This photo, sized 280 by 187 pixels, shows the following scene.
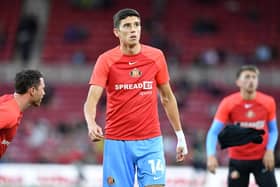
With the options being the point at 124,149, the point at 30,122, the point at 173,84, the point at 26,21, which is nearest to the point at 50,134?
the point at 30,122

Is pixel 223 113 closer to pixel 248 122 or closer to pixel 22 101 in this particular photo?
pixel 248 122

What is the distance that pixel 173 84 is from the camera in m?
25.6

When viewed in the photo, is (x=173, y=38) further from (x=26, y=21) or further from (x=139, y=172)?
(x=139, y=172)

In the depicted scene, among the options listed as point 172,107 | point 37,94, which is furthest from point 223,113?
point 37,94

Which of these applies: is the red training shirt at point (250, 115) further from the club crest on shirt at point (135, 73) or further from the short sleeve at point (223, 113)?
the club crest on shirt at point (135, 73)

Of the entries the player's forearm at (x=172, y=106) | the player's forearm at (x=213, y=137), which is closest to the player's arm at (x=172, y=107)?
the player's forearm at (x=172, y=106)

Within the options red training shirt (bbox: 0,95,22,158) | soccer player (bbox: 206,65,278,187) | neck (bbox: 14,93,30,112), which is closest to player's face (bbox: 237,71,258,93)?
soccer player (bbox: 206,65,278,187)

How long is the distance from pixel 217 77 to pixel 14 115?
1709cm

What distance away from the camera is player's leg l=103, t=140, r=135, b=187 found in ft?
30.9

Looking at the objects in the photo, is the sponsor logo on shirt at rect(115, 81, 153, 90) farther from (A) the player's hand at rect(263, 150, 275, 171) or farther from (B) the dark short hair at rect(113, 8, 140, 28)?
(A) the player's hand at rect(263, 150, 275, 171)

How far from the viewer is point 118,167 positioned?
942 centimetres

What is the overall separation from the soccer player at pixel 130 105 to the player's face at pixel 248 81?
2.25 meters

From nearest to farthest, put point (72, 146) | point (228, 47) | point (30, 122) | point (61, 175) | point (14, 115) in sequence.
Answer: point (14, 115) → point (61, 175) → point (72, 146) → point (30, 122) → point (228, 47)

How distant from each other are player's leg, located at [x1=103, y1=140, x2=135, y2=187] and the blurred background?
42.9 feet
